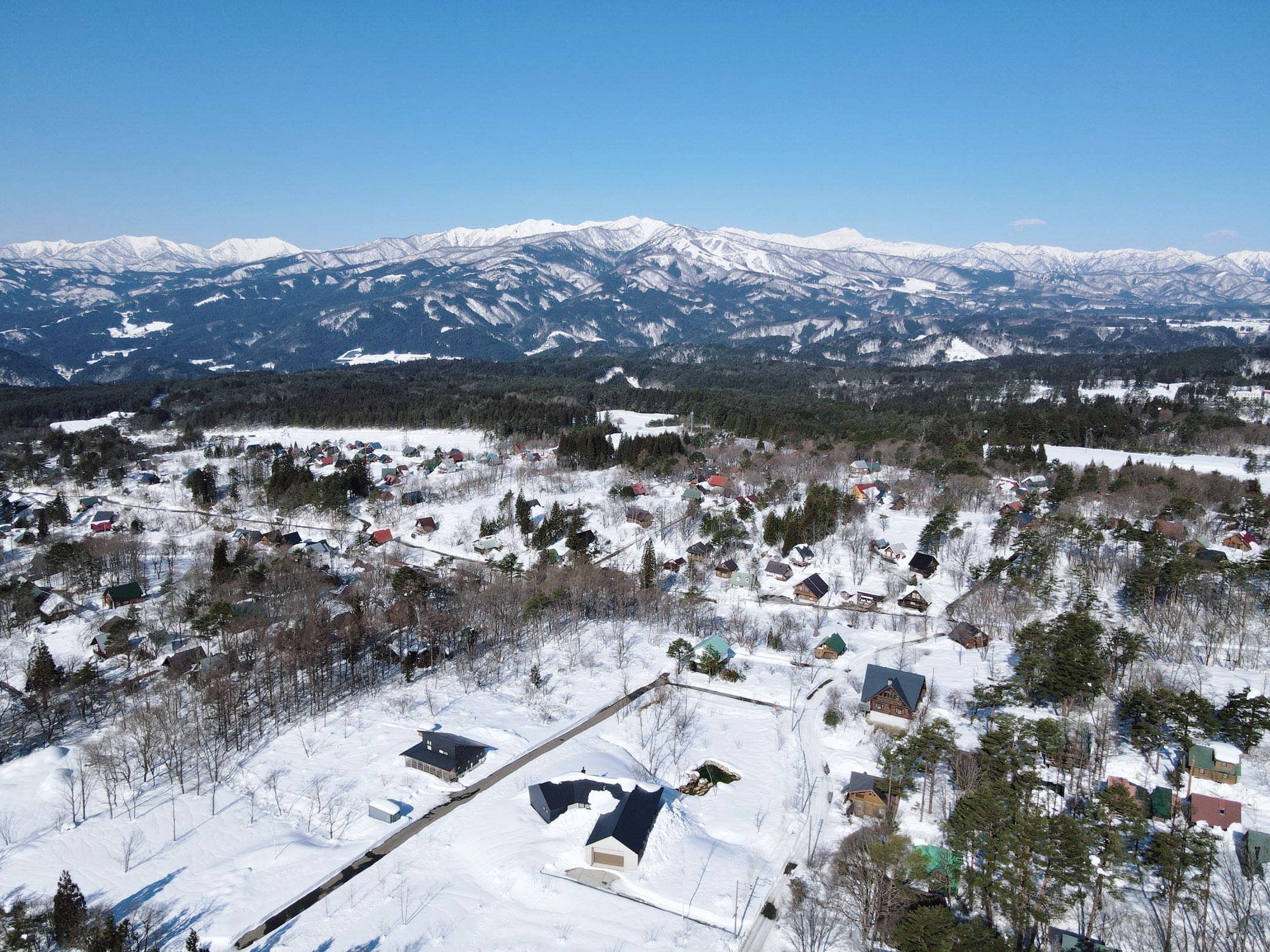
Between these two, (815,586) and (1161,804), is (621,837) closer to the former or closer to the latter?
(1161,804)

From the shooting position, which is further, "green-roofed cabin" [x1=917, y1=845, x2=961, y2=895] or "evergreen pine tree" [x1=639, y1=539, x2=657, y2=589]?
"evergreen pine tree" [x1=639, y1=539, x2=657, y2=589]

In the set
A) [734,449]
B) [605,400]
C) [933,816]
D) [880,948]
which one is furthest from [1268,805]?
[605,400]

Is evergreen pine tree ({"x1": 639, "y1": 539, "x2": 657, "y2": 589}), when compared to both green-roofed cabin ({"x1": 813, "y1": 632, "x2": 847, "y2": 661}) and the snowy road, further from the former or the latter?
the snowy road

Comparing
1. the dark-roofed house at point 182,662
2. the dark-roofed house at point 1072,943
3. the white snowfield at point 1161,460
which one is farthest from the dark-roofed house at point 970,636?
the dark-roofed house at point 182,662

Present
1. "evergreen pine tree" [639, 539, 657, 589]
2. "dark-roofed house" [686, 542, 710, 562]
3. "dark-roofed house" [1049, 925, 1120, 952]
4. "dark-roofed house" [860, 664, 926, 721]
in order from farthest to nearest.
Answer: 1. "dark-roofed house" [686, 542, 710, 562]
2. "evergreen pine tree" [639, 539, 657, 589]
3. "dark-roofed house" [860, 664, 926, 721]
4. "dark-roofed house" [1049, 925, 1120, 952]

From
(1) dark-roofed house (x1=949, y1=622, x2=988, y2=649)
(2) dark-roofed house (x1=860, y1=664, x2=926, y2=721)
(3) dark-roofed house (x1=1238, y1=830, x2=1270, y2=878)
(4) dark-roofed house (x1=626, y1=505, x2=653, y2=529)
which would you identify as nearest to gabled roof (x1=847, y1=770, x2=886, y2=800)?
(2) dark-roofed house (x1=860, y1=664, x2=926, y2=721)

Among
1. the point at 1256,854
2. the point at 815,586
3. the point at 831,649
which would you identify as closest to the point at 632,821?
the point at 1256,854
